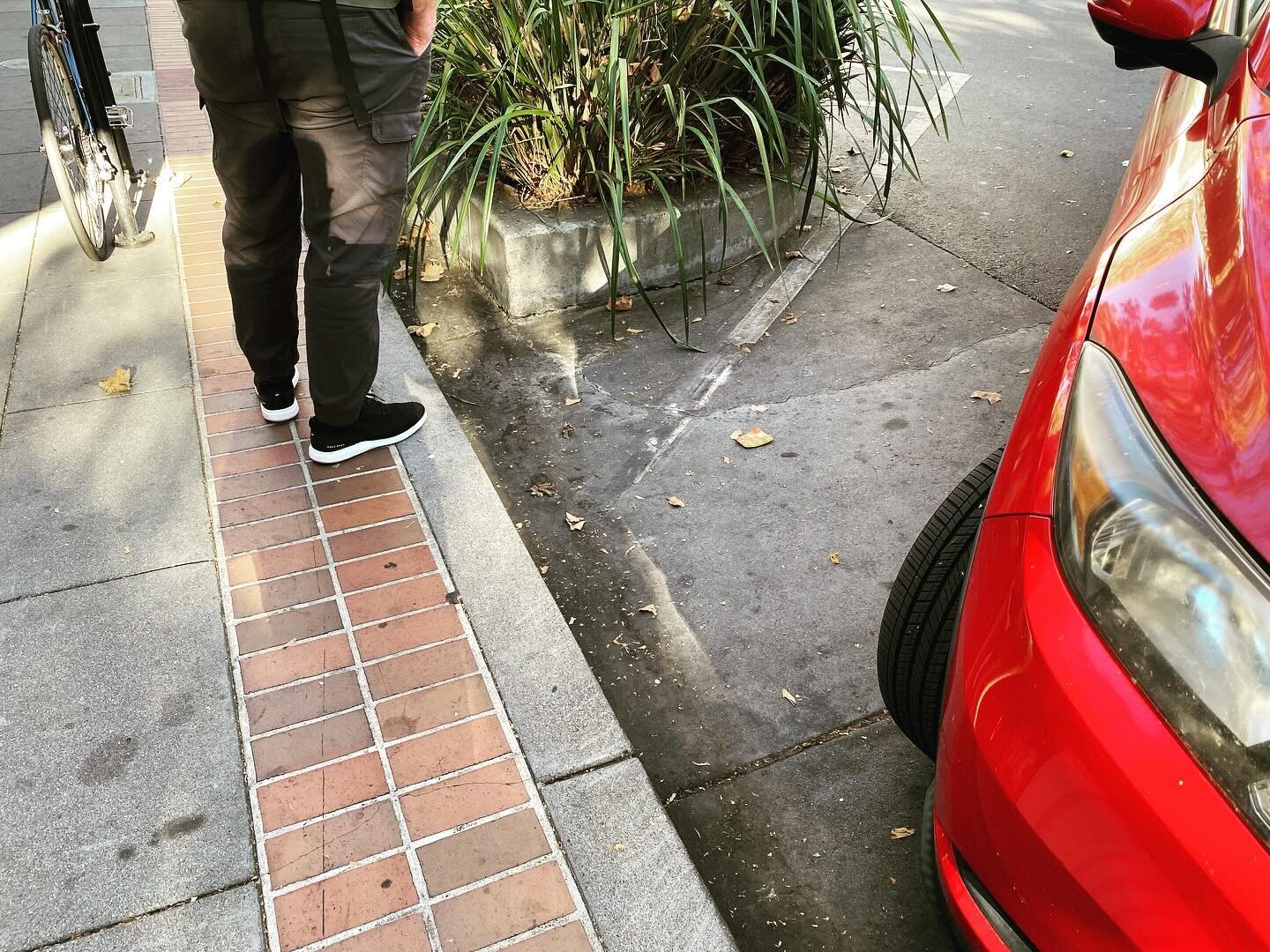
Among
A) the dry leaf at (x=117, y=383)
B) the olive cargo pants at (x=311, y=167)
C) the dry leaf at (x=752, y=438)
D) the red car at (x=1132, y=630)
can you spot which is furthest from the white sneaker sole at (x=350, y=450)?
the red car at (x=1132, y=630)

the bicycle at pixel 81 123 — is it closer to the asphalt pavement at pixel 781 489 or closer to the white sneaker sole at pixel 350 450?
the asphalt pavement at pixel 781 489

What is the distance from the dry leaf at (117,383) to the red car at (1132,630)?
9.71 feet

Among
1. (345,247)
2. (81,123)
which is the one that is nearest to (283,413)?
(345,247)

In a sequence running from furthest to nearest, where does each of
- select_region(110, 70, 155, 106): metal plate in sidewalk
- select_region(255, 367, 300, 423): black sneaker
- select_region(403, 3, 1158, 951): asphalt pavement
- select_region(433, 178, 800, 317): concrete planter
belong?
select_region(110, 70, 155, 106): metal plate in sidewalk, select_region(433, 178, 800, 317): concrete planter, select_region(255, 367, 300, 423): black sneaker, select_region(403, 3, 1158, 951): asphalt pavement

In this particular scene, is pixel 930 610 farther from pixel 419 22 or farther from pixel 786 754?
pixel 419 22

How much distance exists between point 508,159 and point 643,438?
5.08ft

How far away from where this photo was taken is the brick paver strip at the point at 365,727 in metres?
1.96

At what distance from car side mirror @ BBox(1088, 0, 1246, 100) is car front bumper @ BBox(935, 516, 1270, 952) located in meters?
1.44

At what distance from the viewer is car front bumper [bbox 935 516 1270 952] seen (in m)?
1.12

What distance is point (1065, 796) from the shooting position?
124 cm

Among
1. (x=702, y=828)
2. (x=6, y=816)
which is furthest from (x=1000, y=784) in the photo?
(x=6, y=816)

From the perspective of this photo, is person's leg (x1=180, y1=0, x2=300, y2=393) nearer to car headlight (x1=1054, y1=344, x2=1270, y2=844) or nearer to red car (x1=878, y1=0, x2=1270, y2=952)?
red car (x1=878, y1=0, x2=1270, y2=952)

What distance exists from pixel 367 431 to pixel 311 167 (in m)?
0.84

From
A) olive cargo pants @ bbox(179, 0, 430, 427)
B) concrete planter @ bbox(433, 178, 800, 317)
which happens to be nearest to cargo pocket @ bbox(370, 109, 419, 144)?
olive cargo pants @ bbox(179, 0, 430, 427)
